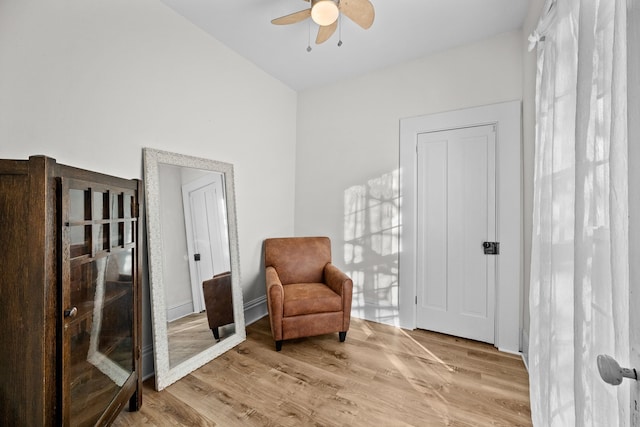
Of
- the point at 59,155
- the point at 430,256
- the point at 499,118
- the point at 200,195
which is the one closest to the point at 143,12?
the point at 59,155

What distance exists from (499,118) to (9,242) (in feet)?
10.5

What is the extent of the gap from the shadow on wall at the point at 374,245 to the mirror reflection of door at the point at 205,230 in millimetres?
1391

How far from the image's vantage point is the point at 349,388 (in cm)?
184

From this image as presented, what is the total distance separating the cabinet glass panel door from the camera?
3.46 ft

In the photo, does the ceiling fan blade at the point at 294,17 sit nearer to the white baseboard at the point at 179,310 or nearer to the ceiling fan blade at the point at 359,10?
the ceiling fan blade at the point at 359,10

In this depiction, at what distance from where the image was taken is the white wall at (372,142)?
98.1 inches

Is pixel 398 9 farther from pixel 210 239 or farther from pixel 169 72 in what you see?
pixel 210 239

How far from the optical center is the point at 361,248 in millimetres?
3082

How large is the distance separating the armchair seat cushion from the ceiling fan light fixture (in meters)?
2.13

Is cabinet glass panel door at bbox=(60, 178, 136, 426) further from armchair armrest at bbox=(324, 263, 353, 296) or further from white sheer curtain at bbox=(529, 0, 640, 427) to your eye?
white sheer curtain at bbox=(529, 0, 640, 427)

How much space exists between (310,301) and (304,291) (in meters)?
0.21

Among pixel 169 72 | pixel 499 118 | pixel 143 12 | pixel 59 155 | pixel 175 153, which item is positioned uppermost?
pixel 143 12

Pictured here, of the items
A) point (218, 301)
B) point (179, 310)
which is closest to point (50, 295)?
point (179, 310)

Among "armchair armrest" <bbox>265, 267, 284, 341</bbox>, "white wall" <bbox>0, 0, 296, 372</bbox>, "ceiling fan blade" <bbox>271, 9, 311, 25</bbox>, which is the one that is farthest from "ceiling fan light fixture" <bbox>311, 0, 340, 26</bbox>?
"armchair armrest" <bbox>265, 267, 284, 341</bbox>
